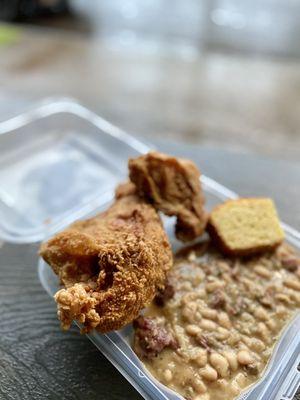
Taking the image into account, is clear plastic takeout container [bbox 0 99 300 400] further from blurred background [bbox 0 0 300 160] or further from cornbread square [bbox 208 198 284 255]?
blurred background [bbox 0 0 300 160]

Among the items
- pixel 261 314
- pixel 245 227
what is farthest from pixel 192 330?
pixel 245 227

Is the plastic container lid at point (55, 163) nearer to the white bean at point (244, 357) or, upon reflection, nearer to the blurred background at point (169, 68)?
the blurred background at point (169, 68)

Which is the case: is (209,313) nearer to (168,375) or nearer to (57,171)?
(168,375)

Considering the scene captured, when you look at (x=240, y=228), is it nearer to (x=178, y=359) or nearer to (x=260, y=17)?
(x=178, y=359)

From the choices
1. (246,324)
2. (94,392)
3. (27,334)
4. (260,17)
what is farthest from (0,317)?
(260,17)

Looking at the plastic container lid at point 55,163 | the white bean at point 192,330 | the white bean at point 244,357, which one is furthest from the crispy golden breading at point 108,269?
the plastic container lid at point 55,163
